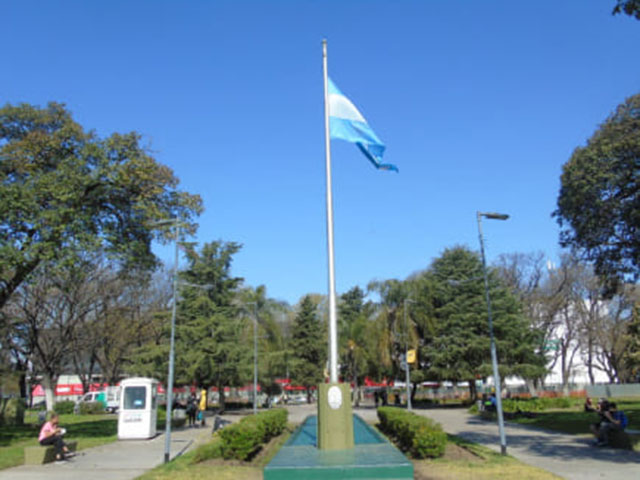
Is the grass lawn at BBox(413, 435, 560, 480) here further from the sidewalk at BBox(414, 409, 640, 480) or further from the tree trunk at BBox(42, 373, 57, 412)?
the tree trunk at BBox(42, 373, 57, 412)

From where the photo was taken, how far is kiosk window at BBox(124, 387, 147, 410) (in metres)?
22.1

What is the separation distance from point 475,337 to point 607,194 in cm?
2227

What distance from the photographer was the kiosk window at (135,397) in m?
22.1

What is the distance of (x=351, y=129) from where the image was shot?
15.0 m

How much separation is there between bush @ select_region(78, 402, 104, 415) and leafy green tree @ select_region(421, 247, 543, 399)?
26630mm

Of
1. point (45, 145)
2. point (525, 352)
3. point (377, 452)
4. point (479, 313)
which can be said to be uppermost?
point (45, 145)

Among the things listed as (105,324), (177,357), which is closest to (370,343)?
(177,357)

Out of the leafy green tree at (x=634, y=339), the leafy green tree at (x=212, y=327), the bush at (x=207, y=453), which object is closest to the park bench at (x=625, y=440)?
the bush at (x=207, y=453)

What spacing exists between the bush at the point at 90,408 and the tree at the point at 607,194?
38.2 metres

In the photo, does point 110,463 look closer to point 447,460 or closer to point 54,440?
point 54,440

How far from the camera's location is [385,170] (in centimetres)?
1471

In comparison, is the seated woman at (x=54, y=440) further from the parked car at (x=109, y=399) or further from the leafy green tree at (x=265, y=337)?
the parked car at (x=109, y=399)

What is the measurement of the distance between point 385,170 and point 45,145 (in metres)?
14.7

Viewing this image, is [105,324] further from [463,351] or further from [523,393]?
[523,393]
